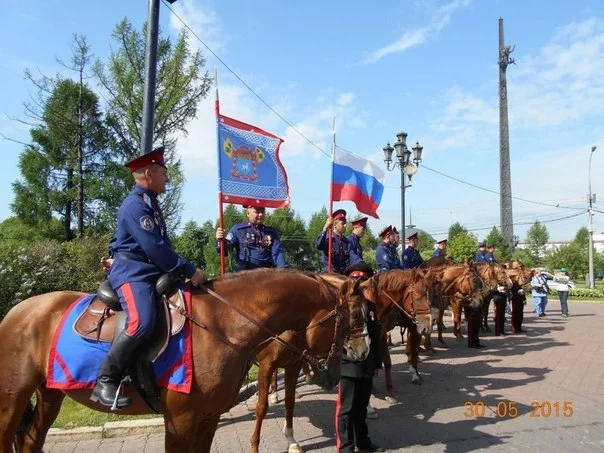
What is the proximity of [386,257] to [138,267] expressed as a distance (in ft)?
23.3

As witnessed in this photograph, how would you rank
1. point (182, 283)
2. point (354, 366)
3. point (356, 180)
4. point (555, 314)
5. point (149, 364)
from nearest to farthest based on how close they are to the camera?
point (149, 364)
point (182, 283)
point (354, 366)
point (356, 180)
point (555, 314)

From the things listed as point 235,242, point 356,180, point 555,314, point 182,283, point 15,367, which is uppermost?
point 356,180

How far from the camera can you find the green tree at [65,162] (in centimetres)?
2653

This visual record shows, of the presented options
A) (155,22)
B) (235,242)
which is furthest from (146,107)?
(235,242)

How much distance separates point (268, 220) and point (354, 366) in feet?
165

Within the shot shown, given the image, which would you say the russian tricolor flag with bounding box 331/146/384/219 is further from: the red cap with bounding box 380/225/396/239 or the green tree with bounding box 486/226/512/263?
the green tree with bounding box 486/226/512/263

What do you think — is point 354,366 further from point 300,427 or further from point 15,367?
point 15,367

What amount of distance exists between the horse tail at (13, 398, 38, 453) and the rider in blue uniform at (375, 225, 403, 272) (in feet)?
22.5

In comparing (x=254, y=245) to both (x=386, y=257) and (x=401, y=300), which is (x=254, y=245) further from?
(x=386, y=257)

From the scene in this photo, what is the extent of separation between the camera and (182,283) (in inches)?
143

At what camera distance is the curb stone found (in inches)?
225
